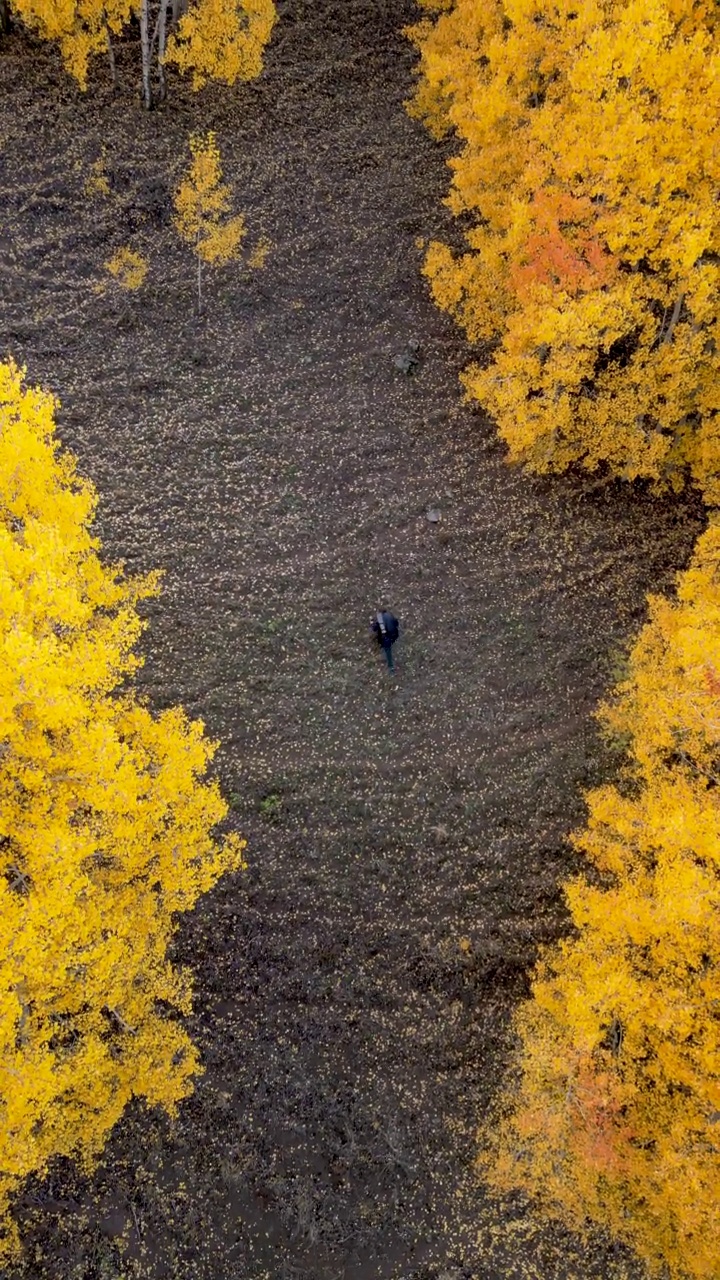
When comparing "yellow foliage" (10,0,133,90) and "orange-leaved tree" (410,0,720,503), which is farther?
"yellow foliage" (10,0,133,90)

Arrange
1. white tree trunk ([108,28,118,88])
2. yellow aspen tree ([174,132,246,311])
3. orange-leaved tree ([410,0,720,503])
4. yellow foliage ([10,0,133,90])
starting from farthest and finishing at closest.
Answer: white tree trunk ([108,28,118,88])
yellow aspen tree ([174,132,246,311])
yellow foliage ([10,0,133,90])
orange-leaved tree ([410,0,720,503])

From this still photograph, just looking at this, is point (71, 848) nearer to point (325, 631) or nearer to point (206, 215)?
point (325, 631)

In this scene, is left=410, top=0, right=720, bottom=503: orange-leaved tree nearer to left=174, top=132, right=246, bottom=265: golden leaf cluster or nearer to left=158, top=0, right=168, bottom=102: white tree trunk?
left=174, top=132, right=246, bottom=265: golden leaf cluster

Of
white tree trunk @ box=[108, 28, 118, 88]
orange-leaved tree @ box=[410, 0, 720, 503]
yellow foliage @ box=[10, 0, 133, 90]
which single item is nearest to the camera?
orange-leaved tree @ box=[410, 0, 720, 503]

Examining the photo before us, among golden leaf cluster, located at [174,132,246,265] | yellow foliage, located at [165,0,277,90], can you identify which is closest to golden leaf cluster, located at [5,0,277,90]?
yellow foliage, located at [165,0,277,90]

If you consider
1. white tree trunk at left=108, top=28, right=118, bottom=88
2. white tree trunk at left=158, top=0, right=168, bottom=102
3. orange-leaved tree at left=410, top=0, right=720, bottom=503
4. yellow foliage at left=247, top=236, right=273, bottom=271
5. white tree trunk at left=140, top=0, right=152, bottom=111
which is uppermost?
white tree trunk at left=108, top=28, right=118, bottom=88

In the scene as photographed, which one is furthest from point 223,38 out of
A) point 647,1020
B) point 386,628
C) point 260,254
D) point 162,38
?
point 647,1020
